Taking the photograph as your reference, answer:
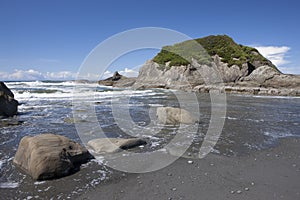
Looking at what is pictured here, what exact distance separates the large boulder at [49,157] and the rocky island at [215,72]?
30.5 meters

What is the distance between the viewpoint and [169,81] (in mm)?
47312

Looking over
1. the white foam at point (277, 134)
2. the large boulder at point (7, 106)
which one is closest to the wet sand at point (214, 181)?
the white foam at point (277, 134)

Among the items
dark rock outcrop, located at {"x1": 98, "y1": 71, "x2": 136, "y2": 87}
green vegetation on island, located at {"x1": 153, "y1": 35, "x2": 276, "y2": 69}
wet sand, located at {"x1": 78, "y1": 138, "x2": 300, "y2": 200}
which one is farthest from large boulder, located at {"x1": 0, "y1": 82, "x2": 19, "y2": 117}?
green vegetation on island, located at {"x1": 153, "y1": 35, "x2": 276, "y2": 69}

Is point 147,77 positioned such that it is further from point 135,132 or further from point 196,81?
point 135,132

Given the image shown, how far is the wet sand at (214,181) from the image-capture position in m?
3.72

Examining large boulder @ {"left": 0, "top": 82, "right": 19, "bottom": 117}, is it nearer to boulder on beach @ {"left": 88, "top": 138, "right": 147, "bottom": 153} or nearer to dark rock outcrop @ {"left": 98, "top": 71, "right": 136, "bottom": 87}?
boulder on beach @ {"left": 88, "top": 138, "right": 147, "bottom": 153}

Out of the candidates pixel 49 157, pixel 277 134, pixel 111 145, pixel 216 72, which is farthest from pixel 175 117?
pixel 216 72

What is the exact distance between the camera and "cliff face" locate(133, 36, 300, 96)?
116 feet

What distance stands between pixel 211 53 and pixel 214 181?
51.6 m

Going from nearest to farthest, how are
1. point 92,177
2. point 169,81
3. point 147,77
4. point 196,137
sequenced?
point 92,177
point 196,137
point 169,81
point 147,77

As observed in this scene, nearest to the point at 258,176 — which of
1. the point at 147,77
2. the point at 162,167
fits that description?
the point at 162,167

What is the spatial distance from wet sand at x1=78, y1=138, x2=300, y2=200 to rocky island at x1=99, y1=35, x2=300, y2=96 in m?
28.0

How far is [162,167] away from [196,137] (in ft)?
9.23

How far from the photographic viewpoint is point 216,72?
1781 inches
